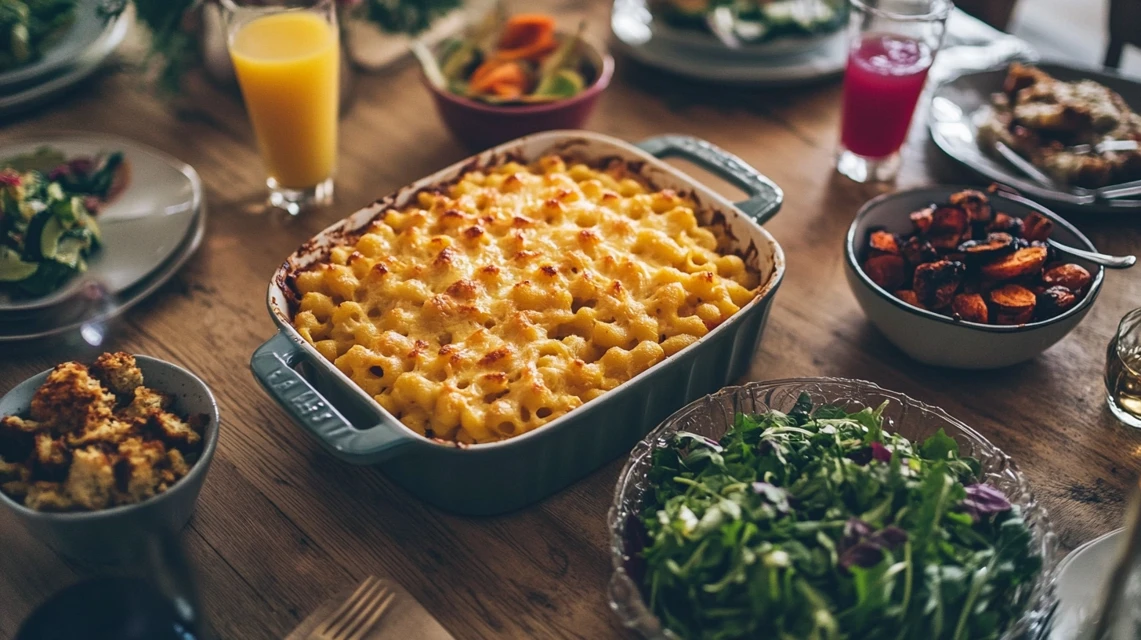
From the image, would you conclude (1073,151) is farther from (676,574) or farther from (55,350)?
(55,350)

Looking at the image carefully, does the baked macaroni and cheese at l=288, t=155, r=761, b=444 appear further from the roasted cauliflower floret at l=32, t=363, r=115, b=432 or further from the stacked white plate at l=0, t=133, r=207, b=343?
the stacked white plate at l=0, t=133, r=207, b=343

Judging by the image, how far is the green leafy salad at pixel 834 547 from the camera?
1.18 meters

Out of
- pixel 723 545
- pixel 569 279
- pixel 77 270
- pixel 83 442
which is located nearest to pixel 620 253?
pixel 569 279

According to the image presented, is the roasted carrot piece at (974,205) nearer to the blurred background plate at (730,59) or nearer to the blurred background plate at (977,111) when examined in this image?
the blurred background plate at (977,111)

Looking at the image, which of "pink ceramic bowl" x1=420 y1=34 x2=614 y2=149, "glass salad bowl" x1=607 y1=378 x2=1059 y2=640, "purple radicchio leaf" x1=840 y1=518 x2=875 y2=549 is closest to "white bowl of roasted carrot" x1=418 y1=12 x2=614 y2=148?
"pink ceramic bowl" x1=420 y1=34 x2=614 y2=149

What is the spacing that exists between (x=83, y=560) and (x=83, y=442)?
21 cm

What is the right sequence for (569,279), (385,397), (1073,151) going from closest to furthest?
(385,397) → (569,279) → (1073,151)

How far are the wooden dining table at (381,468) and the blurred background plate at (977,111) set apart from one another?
0.22ft

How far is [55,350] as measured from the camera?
6.04 feet

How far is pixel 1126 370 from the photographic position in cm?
164

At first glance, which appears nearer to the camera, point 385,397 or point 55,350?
point 385,397

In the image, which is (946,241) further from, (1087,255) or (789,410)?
(789,410)

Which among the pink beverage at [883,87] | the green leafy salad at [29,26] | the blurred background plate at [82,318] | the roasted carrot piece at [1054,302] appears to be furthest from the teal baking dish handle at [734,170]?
the green leafy salad at [29,26]

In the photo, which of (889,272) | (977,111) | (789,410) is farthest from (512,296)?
(977,111)
